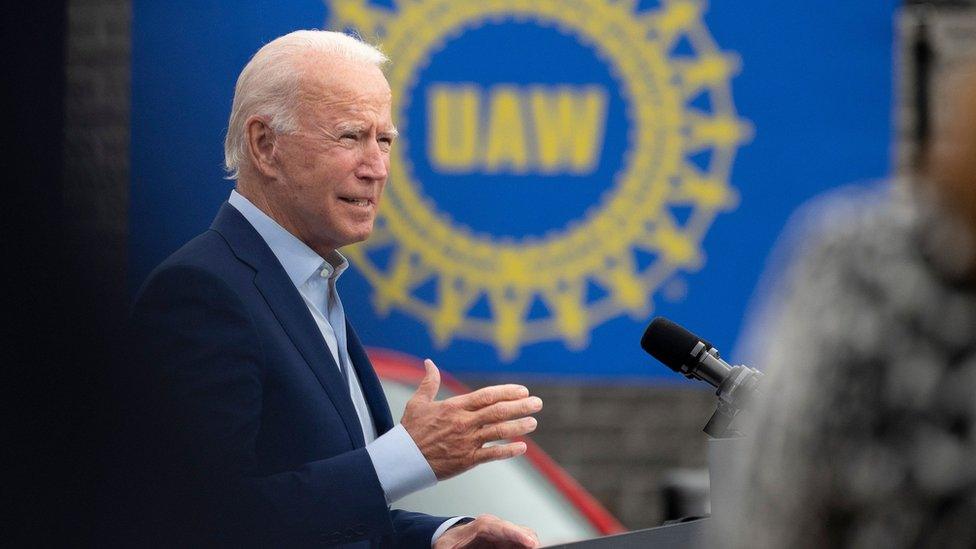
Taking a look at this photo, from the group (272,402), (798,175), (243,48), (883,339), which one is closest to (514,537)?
(272,402)

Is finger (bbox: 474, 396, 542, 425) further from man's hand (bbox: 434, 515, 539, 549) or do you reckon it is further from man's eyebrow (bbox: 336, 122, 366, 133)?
man's eyebrow (bbox: 336, 122, 366, 133)

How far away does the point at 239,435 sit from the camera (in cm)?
177

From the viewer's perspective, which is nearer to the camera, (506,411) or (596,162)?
(506,411)

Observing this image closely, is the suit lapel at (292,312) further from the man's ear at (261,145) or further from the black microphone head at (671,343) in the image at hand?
the black microphone head at (671,343)

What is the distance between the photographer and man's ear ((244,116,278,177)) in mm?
2066

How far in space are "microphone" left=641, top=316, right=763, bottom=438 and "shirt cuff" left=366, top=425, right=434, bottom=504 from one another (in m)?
0.33

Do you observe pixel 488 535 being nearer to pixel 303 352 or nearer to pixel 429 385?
pixel 429 385

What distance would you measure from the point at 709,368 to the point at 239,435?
1.93 feet

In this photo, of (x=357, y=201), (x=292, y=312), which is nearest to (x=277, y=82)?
(x=357, y=201)

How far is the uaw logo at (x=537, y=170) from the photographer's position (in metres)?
5.07

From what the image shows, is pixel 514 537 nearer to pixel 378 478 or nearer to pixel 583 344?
pixel 378 478

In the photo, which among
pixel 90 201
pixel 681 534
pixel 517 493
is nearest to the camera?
pixel 90 201

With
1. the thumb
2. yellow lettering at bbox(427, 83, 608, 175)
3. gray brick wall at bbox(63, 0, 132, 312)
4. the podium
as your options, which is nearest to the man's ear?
the thumb

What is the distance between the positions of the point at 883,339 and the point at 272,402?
121cm
